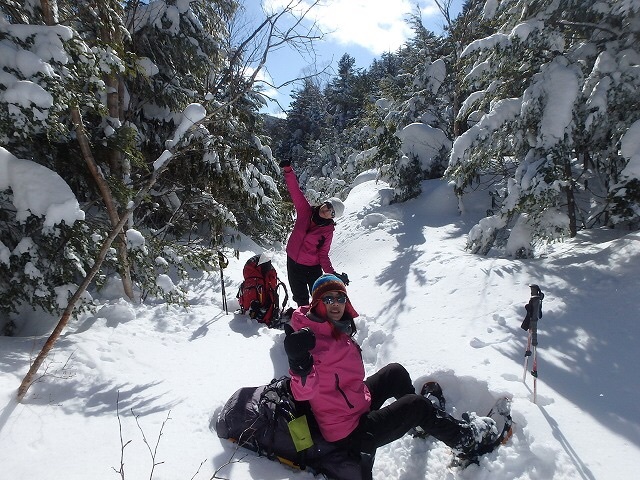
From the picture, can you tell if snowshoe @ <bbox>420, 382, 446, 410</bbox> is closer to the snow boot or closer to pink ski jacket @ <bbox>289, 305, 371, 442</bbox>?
the snow boot

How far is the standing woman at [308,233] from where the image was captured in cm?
571

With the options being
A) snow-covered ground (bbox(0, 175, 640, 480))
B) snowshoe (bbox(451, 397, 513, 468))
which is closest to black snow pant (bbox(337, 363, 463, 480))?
snowshoe (bbox(451, 397, 513, 468))

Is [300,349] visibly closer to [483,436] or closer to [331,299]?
[331,299]

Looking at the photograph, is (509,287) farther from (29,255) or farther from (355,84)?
(355,84)

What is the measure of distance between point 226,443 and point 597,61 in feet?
22.2

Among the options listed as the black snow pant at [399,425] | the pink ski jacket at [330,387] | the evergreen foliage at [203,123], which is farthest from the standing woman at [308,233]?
the black snow pant at [399,425]

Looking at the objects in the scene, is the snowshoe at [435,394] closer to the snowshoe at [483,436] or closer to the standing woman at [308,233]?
the snowshoe at [483,436]

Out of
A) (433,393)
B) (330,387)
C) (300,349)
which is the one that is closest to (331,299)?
(300,349)

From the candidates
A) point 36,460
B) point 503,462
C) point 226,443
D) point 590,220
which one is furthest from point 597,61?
point 36,460

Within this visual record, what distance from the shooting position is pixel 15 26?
385 centimetres

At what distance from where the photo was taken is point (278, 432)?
3.37m

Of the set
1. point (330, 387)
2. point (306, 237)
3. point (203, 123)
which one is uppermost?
point (203, 123)

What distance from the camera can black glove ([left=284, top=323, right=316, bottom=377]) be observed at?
3.03 metres

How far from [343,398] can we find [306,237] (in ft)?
9.40
